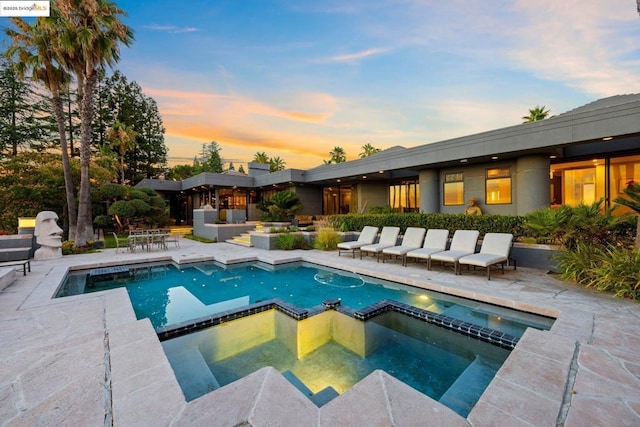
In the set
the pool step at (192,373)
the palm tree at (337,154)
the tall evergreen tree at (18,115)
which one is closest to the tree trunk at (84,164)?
the pool step at (192,373)

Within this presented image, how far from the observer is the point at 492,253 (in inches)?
249

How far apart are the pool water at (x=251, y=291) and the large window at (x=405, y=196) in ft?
30.6

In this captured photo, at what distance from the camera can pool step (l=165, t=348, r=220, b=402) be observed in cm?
263

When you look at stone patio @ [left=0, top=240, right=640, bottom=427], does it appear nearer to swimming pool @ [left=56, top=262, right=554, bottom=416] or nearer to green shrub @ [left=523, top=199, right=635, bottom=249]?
swimming pool @ [left=56, top=262, right=554, bottom=416]

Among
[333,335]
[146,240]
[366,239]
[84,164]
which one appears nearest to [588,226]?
[366,239]

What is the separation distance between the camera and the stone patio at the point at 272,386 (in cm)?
189

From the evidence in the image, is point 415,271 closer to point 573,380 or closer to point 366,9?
point 573,380

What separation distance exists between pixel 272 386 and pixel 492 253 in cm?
596

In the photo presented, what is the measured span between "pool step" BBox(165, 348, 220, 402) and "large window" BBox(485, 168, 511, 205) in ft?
37.1

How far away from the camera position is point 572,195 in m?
11.5

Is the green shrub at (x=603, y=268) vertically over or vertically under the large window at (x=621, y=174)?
under

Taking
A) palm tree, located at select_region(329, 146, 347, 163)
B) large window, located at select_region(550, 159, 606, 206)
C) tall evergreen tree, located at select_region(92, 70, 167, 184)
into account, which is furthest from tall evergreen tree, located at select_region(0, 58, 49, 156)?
large window, located at select_region(550, 159, 606, 206)

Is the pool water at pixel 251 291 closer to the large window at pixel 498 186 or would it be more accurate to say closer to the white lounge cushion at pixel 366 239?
the white lounge cushion at pixel 366 239

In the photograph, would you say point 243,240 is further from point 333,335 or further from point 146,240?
point 333,335
